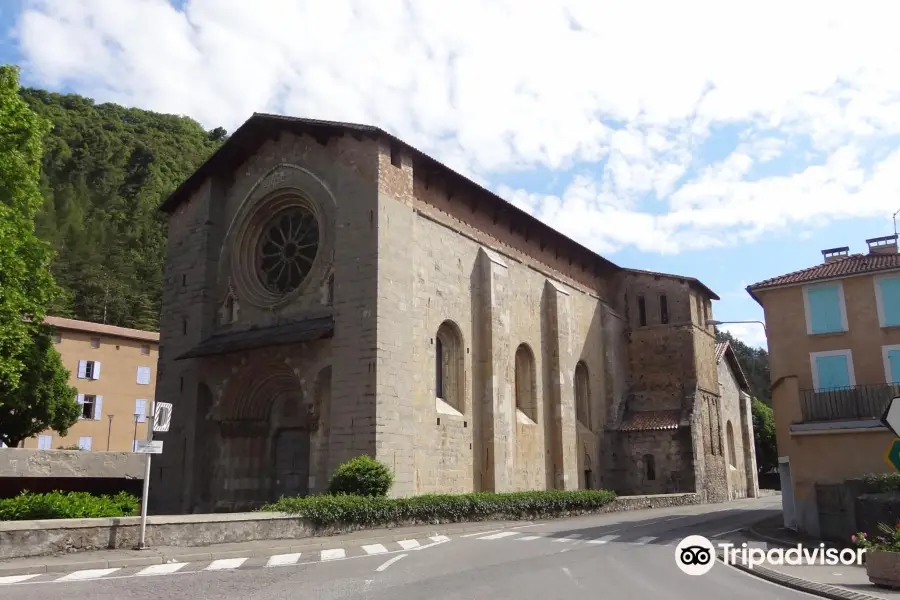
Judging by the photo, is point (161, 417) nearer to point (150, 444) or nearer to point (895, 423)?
point (150, 444)

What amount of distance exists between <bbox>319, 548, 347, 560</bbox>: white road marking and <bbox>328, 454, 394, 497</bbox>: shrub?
416cm

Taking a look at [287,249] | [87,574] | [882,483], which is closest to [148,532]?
[87,574]

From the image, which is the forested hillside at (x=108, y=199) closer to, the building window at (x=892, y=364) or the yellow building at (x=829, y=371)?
the yellow building at (x=829, y=371)

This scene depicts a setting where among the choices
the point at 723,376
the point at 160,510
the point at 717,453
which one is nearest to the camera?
the point at 160,510

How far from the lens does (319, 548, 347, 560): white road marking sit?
39.7 feet

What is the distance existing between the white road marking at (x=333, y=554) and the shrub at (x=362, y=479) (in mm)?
4157

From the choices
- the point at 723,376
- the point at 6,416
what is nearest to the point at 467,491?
the point at 6,416

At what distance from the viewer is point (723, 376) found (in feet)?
129

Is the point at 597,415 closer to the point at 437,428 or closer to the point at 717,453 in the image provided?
the point at 717,453

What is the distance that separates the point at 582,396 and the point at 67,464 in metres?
21.9

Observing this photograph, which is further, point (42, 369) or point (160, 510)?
point (42, 369)

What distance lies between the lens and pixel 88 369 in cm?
4178

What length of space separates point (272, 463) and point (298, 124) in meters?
11.0

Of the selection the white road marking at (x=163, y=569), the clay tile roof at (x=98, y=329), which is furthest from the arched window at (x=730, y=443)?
the clay tile roof at (x=98, y=329)
